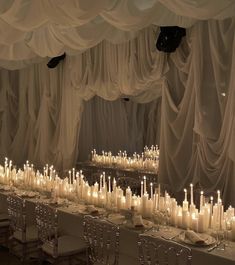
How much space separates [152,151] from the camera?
10.9 m

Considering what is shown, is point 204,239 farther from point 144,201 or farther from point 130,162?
point 130,162

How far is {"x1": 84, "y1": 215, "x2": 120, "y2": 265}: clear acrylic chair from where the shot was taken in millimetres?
4289

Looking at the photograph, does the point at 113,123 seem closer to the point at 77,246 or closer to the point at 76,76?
the point at 76,76

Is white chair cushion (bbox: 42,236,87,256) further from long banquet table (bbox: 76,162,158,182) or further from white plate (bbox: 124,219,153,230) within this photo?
long banquet table (bbox: 76,162,158,182)

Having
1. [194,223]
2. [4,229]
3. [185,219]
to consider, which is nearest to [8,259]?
[4,229]

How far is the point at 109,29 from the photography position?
652 cm

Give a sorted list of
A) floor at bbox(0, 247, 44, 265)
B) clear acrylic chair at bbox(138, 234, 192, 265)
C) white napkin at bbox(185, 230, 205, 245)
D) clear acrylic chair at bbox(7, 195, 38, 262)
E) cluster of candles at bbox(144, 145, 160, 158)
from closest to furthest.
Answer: clear acrylic chair at bbox(138, 234, 192, 265)
white napkin at bbox(185, 230, 205, 245)
clear acrylic chair at bbox(7, 195, 38, 262)
floor at bbox(0, 247, 44, 265)
cluster of candles at bbox(144, 145, 160, 158)

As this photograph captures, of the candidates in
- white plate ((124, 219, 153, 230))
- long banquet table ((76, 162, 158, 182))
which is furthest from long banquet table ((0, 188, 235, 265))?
long banquet table ((76, 162, 158, 182))

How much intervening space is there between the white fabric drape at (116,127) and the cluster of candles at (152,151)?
194mm

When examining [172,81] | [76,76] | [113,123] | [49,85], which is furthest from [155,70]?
[113,123]

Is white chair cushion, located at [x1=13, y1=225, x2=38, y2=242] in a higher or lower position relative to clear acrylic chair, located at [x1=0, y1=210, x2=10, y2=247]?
higher

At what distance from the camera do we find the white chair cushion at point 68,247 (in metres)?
4.77

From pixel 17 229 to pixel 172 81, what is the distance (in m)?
3.63

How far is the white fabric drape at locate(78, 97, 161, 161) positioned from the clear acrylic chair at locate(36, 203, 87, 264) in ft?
20.8
